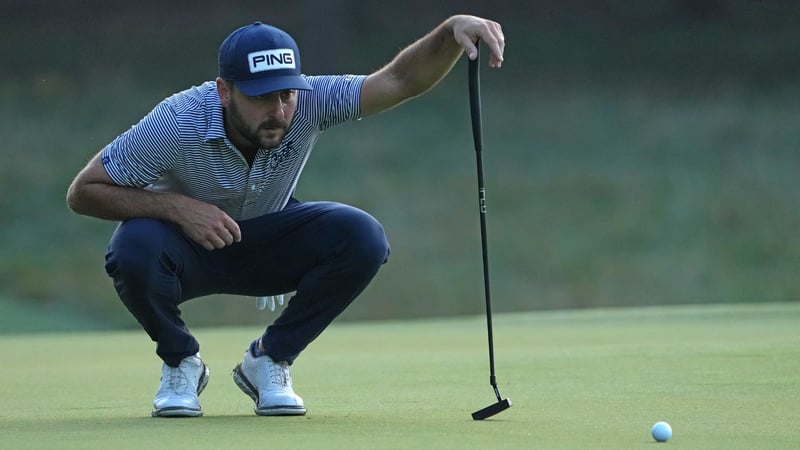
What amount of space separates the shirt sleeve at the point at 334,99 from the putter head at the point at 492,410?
2.81 ft

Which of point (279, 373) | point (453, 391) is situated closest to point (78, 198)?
point (279, 373)

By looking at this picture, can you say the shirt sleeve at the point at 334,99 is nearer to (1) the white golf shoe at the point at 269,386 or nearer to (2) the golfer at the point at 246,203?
(2) the golfer at the point at 246,203

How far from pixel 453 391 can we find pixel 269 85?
125 centimetres

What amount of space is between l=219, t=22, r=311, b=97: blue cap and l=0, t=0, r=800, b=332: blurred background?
7465mm

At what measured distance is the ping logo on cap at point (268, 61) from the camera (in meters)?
Result: 3.38

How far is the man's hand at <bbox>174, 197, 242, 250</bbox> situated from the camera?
3.53 metres

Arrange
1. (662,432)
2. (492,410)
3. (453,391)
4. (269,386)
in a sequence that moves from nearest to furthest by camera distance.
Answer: (662,432)
(492,410)
(269,386)
(453,391)

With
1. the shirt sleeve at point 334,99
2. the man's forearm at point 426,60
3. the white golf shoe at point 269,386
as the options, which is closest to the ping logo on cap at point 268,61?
the shirt sleeve at point 334,99

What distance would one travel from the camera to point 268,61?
3.38 meters

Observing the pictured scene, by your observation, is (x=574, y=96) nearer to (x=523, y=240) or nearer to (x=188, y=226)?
(x=523, y=240)

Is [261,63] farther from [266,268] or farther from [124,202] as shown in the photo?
[266,268]

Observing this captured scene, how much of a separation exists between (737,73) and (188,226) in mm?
12744

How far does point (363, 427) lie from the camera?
315 centimetres

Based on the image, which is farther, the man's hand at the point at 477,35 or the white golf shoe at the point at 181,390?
the white golf shoe at the point at 181,390
